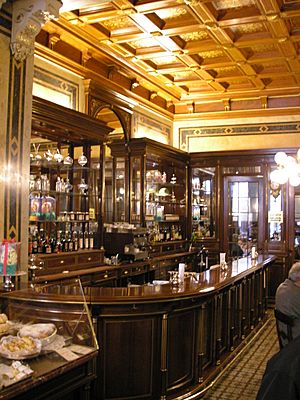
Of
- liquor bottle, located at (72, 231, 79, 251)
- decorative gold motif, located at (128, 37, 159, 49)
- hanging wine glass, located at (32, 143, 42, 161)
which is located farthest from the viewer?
decorative gold motif, located at (128, 37, 159, 49)

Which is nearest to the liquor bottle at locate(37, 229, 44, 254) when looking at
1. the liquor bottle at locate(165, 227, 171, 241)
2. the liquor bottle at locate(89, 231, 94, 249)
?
the liquor bottle at locate(89, 231, 94, 249)

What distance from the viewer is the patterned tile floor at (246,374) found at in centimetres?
454

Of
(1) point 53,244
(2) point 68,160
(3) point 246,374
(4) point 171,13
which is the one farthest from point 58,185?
(3) point 246,374

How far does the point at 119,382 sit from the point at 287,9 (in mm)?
4870

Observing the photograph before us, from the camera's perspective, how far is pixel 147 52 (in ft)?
24.9

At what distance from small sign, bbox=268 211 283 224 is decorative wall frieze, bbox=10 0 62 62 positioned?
6427mm

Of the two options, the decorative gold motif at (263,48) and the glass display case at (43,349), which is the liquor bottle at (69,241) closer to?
the glass display case at (43,349)

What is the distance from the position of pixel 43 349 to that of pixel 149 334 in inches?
63.1

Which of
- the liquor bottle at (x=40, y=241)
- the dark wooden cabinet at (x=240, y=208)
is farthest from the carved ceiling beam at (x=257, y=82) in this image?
the liquor bottle at (x=40, y=241)

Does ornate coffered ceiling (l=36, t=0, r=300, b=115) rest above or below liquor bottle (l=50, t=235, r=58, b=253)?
above

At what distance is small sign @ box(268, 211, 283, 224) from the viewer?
31.1 ft

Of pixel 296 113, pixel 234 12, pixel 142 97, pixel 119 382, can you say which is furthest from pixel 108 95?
pixel 119 382

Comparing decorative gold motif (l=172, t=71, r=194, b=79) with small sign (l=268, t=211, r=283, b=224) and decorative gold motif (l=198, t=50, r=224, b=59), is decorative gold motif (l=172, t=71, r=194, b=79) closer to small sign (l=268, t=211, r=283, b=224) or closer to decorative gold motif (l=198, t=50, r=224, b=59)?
decorative gold motif (l=198, t=50, r=224, b=59)

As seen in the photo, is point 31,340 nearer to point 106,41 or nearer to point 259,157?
point 106,41
